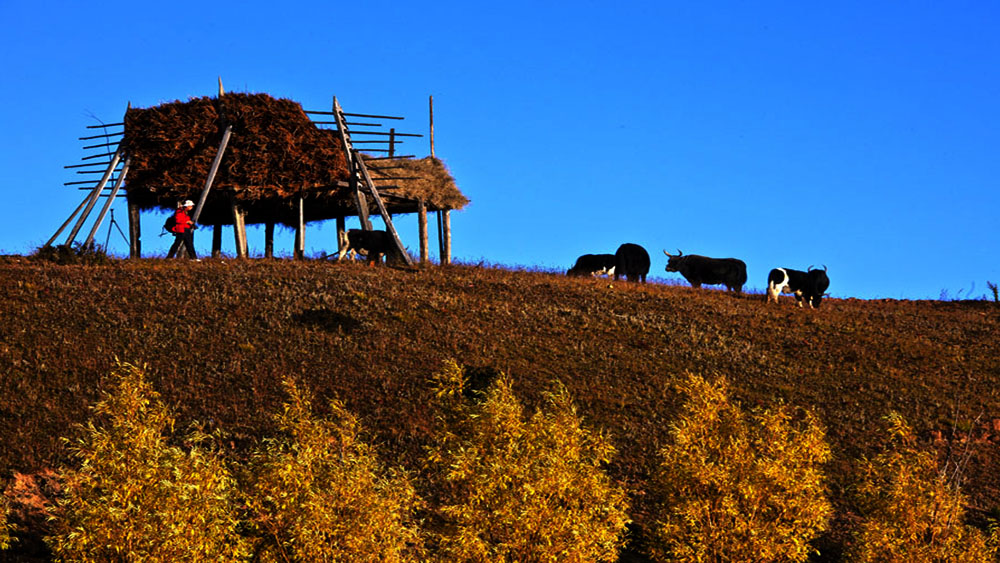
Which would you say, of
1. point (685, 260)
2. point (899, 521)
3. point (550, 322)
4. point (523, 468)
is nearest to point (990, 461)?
point (899, 521)

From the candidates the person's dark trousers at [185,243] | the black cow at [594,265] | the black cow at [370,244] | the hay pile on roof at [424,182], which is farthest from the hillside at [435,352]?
the hay pile on roof at [424,182]

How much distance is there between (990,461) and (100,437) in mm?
19974

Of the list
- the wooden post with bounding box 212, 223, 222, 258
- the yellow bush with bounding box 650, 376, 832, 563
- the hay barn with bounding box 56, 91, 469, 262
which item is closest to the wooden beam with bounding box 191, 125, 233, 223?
the hay barn with bounding box 56, 91, 469, 262

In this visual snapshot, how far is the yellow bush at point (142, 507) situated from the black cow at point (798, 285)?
2958 cm

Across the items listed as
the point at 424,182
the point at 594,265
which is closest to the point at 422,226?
the point at 424,182

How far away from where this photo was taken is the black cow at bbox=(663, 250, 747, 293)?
139 ft

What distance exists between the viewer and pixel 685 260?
4459cm

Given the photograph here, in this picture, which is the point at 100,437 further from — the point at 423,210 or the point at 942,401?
the point at 423,210

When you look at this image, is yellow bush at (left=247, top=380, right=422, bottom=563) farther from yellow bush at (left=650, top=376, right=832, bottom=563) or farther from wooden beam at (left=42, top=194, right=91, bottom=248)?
wooden beam at (left=42, top=194, right=91, bottom=248)

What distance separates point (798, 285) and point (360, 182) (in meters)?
18.5

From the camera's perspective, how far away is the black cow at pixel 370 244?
126 ft

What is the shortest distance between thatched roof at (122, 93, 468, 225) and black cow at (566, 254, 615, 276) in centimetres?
1211

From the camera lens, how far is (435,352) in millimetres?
25516

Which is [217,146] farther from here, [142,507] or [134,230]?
[142,507]
